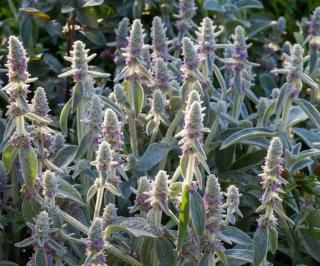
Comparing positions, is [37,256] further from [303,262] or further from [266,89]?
[266,89]

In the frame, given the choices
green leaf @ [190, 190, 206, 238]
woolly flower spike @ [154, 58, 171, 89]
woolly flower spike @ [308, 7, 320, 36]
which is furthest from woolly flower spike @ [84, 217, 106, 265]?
woolly flower spike @ [308, 7, 320, 36]

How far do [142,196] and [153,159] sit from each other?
307 mm

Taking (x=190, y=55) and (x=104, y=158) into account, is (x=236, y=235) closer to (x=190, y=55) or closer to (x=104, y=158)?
(x=104, y=158)

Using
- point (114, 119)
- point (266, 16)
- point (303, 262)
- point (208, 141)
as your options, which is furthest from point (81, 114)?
point (266, 16)

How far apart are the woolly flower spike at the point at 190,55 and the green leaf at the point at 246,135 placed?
0.25m

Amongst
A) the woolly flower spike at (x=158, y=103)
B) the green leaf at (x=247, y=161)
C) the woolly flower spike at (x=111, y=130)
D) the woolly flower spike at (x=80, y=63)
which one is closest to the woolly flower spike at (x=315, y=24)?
the green leaf at (x=247, y=161)

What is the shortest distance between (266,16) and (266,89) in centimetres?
75

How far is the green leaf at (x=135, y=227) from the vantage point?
1521mm

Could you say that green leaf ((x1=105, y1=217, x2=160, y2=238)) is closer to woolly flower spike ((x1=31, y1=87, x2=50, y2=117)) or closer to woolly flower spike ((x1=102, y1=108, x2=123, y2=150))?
woolly flower spike ((x1=102, y1=108, x2=123, y2=150))

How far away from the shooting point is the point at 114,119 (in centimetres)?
165

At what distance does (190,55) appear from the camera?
187 centimetres

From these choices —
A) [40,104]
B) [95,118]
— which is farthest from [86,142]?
[40,104]

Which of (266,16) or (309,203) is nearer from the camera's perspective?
(309,203)

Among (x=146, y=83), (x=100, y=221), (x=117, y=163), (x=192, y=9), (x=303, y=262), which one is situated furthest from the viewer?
(x=192, y=9)
